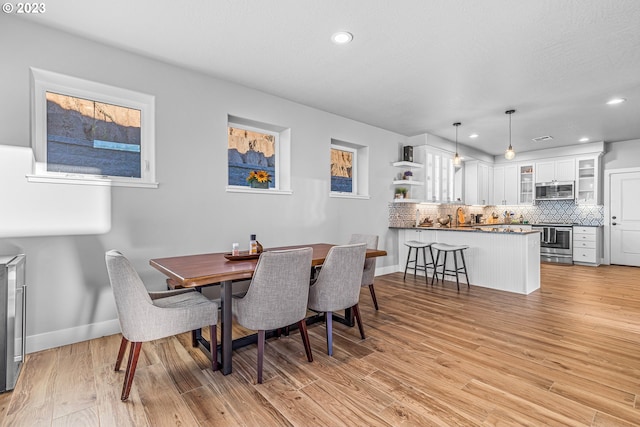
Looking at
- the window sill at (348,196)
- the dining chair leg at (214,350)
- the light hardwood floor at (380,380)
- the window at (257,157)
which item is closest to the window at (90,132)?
the window at (257,157)

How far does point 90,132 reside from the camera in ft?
9.43

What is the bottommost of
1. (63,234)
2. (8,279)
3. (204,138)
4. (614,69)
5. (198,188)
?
(8,279)

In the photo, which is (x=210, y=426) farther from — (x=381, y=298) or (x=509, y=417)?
(x=381, y=298)

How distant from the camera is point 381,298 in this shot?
4.06 meters

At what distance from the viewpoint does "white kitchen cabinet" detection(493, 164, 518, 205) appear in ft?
25.8

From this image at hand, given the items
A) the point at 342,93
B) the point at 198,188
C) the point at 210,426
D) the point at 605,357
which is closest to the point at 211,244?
the point at 198,188

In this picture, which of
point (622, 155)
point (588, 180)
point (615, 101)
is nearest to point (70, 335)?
point (615, 101)

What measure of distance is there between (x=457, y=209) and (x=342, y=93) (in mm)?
4784

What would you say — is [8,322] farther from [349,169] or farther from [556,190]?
[556,190]

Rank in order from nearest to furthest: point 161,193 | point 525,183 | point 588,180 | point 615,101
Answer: point 161,193 < point 615,101 < point 588,180 < point 525,183

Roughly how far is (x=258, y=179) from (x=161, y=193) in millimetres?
1098

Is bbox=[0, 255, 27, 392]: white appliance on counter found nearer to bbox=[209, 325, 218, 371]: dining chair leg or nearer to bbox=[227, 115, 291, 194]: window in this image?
bbox=[209, 325, 218, 371]: dining chair leg

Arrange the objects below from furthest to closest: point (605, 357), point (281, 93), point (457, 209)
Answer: point (457, 209), point (281, 93), point (605, 357)

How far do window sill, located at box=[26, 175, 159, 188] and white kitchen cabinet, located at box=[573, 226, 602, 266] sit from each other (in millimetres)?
8190
